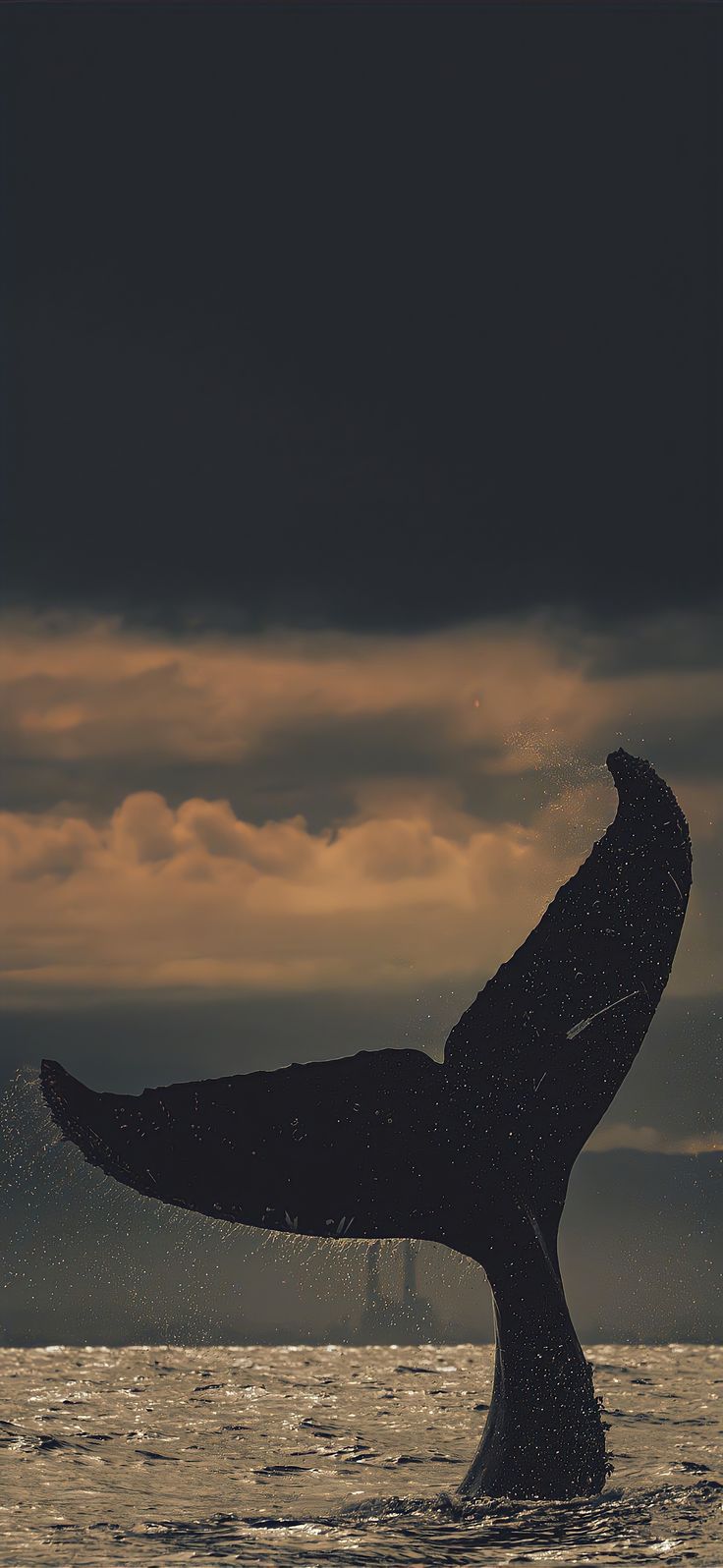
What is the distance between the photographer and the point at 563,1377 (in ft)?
34.6

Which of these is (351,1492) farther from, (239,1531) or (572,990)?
(572,990)

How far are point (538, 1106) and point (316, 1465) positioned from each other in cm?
410

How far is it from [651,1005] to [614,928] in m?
0.58

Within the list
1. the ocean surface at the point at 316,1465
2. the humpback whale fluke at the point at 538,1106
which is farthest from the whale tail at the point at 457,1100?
the ocean surface at the point at 316,1465

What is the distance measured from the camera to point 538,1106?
34.5 feet

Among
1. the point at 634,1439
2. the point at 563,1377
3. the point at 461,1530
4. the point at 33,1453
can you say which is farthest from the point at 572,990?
the point at 33,1453

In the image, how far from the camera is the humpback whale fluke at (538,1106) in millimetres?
9891

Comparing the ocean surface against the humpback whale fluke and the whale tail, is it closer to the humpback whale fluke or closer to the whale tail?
the humpback whale fluke

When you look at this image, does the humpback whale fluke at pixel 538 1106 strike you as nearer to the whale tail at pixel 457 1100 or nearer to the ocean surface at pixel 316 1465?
the whale tail at pixel 457 1100

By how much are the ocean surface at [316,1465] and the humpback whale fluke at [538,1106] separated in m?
0.54

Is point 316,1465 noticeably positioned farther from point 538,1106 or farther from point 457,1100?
point 457,1100

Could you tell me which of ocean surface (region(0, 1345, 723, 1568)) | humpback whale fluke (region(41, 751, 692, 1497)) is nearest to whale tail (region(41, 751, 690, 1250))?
humpback whale fluke (region(41, 751, 692, 1497))

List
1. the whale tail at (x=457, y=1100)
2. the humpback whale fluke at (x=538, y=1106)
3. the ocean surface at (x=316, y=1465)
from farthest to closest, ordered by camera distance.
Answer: the humpback whale fluke at (x=538, y=1106) → the ocean surface at (x=316, y=1465) → the whale tail at (x=457, y=1100)

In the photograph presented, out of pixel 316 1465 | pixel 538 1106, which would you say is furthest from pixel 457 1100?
pixel 316 1465
